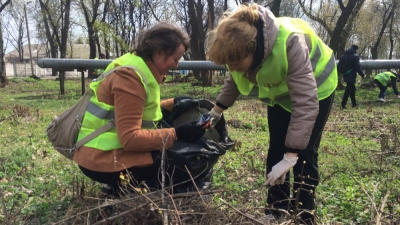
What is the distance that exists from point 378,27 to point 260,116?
31215 millimetres

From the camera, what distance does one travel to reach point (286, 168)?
212cm

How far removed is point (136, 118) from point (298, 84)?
0.93 m

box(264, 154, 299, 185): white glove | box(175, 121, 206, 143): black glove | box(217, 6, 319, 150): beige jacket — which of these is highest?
box(217, 6, 319, 150): beige jacket

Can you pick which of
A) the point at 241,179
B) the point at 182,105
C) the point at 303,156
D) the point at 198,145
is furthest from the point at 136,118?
the point at 241,179

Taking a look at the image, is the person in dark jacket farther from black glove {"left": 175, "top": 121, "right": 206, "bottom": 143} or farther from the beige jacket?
the beige jacket

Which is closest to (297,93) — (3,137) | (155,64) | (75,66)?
(155,64)

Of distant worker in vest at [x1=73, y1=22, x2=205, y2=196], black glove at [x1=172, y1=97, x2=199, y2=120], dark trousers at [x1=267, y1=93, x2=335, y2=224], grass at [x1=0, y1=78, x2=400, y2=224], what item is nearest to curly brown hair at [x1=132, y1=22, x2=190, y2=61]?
distant worker in vest at [x1=73, y1=22, x2=205, y2=196]

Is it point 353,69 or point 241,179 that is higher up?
point 353,69

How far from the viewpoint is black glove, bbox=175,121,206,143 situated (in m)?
2.47

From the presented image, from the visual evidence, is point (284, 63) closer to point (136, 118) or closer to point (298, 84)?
point (298, 84)

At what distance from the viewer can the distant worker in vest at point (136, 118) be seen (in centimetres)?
227

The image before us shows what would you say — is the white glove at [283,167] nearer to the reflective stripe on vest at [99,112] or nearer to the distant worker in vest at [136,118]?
the distant worker in vest at [136,118]

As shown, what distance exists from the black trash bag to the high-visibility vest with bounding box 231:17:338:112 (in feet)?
1.39

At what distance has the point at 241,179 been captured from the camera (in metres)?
3.63
